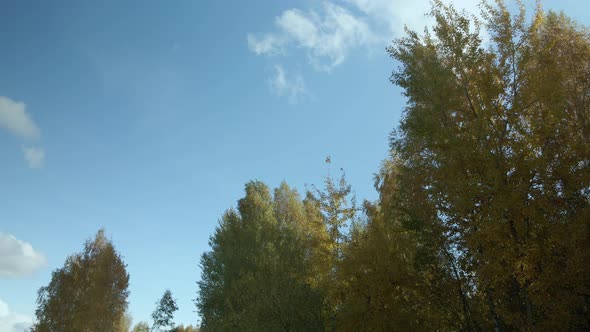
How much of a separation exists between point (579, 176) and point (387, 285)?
6.25 meters

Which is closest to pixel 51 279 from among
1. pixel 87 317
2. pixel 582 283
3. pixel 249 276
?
pixel 87 317

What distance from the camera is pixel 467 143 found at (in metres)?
10.2

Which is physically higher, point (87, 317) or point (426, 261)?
point (87, 317)

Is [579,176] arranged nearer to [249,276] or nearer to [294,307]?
[294,307]

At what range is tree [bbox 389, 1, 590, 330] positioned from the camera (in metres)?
9.26

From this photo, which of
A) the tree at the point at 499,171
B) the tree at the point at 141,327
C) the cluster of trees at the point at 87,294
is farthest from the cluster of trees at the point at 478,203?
the tree at the point at 141,327

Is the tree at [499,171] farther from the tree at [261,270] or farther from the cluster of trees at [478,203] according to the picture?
the tree at [261,270]

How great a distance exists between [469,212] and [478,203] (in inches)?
13.8

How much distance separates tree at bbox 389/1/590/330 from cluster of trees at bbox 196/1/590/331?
0.03 metres

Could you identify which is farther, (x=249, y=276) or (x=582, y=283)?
Answer: (x=249, y=276)

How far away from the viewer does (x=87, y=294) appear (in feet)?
82.0

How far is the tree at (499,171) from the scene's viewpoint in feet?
30.4

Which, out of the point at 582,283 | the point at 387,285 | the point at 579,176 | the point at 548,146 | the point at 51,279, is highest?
the point at 51,279

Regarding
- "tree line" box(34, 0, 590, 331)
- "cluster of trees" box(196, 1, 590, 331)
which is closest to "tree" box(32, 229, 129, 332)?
"tree line" box(34, 0, 590, 331)
